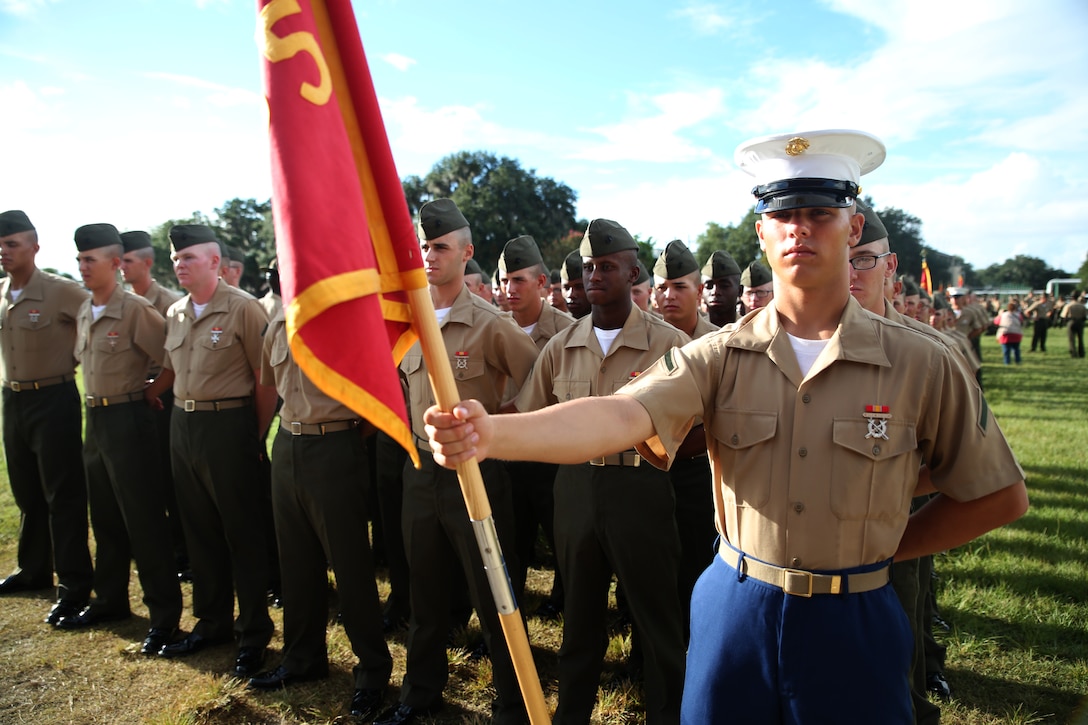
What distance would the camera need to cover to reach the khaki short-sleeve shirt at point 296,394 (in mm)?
4277

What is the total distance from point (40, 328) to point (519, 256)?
156 inches

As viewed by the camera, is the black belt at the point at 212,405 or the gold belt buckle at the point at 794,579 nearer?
the gold belt buckle at the point at 794,579

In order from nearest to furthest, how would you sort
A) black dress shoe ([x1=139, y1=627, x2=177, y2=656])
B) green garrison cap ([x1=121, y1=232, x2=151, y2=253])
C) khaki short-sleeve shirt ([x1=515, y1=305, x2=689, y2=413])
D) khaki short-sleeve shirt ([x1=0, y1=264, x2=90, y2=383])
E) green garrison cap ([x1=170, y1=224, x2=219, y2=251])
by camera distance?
khaki short-sleeve shirt ([x1=515, y1=305, x2=689, y2=413])
black dress shoe ([x1=139, y1=627, x2=177, y2=656])
green garrison cap ([x1=170, y1=224, x2=219, y2=251])
khaki short-sleeve shirt ([x1=0, y1=264, x2=90, y2=383])
green garrison cap ([x1=121, y1=232, x2=151, y2=253])

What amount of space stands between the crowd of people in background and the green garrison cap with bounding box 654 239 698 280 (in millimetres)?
25

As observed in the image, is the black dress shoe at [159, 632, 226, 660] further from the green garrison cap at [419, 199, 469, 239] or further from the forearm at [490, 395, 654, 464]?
the forearm at [490, 395, 654, 464]

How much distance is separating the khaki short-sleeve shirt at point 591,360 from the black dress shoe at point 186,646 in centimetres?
296

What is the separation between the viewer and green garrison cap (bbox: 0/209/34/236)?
5.96m

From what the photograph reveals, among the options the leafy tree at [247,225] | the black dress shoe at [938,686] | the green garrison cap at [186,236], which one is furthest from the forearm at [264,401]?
the leafy tree at [247,225]

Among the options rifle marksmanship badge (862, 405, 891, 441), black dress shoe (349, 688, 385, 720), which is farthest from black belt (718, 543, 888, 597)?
black dress shoe (349, 688, 385, 720)

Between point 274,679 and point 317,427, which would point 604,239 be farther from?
point 274,679

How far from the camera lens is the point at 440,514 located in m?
3.97

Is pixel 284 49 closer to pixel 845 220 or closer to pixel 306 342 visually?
pixel 306 342

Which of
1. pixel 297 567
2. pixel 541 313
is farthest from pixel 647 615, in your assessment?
pixel 541 313

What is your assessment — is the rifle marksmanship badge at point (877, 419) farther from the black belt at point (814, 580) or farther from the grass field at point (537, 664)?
the grass field at point (537, 664)
